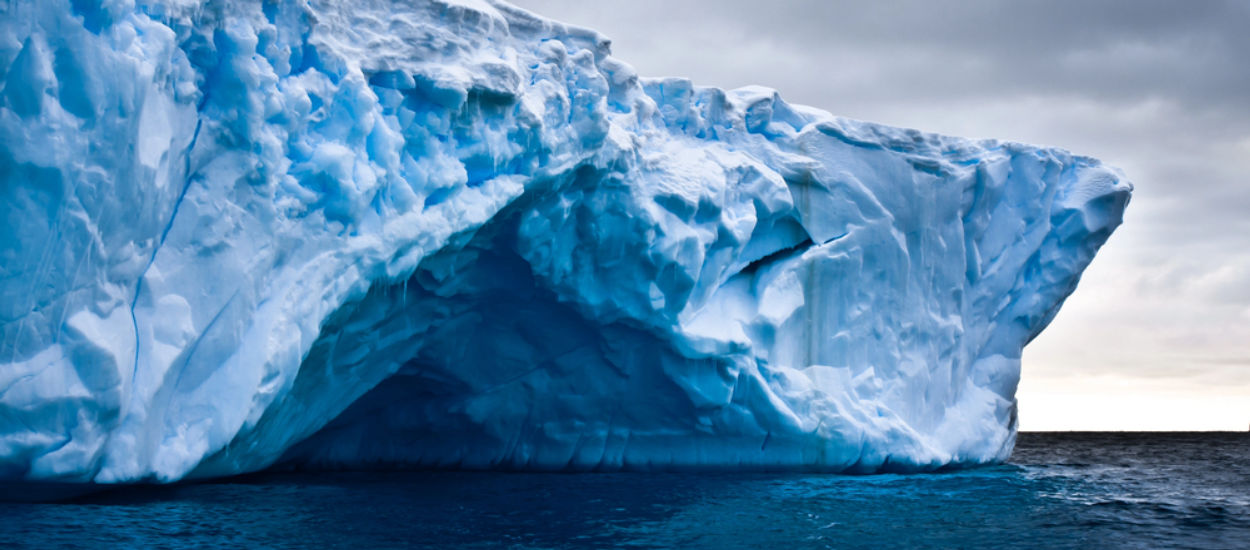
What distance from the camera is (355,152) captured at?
27.3ft

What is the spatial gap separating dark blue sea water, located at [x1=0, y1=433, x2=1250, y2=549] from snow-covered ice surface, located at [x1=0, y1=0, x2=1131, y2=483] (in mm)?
473

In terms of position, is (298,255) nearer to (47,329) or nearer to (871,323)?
(47,329)

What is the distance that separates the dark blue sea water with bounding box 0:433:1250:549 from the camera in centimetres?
705

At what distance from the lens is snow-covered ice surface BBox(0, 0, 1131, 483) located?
6289 millimetres

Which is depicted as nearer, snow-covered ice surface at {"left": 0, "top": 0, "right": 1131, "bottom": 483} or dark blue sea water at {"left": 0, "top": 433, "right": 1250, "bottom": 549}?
snow-covered ice surface at {"left": 0, "top": 0, "right": 1131, "bottom": 483}

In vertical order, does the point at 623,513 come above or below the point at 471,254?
below

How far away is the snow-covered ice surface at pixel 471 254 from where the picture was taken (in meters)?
6.29

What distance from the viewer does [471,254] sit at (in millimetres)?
10211

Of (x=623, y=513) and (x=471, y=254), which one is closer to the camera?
(x=623, y=513)

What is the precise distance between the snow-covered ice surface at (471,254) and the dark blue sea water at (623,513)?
473 millimetres

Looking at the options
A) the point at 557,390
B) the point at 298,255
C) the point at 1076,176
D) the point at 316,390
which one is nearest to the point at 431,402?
the point at 557,390

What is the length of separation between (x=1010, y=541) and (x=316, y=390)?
251 inches

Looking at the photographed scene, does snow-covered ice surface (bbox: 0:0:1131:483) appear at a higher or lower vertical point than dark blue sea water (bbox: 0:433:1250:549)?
higher

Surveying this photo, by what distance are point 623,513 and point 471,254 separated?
9.99ft
